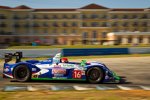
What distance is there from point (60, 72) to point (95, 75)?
4.03 feet

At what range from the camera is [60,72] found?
12.9m

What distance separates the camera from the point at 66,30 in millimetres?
125375

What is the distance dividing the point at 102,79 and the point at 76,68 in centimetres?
98

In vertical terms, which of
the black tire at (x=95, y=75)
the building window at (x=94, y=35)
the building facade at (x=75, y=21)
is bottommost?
the black tire at (x=95, y=75)

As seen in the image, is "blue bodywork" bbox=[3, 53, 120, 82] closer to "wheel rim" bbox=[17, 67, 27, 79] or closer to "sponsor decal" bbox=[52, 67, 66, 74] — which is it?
"sponsor decal" bbox=[52, 67, 66, 74]

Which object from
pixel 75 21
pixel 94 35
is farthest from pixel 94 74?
pixel 94 35

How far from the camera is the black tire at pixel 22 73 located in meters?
12.9

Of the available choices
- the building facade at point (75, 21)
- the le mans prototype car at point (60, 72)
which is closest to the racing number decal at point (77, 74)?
the le mans prototype car at point (60, 72)

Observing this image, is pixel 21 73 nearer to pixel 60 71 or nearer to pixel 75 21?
pixel 60 71

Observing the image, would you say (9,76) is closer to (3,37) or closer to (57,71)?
(57,71)

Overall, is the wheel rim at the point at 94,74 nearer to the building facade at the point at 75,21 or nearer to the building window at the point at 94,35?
the building facade at the point at 75,21

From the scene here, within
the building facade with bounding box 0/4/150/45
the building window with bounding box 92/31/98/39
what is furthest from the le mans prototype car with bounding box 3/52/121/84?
the building window with bounding box 92/31/98/39

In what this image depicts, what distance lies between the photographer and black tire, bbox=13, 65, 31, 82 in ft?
42.5

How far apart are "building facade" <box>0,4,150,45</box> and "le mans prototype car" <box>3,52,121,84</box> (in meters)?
107
